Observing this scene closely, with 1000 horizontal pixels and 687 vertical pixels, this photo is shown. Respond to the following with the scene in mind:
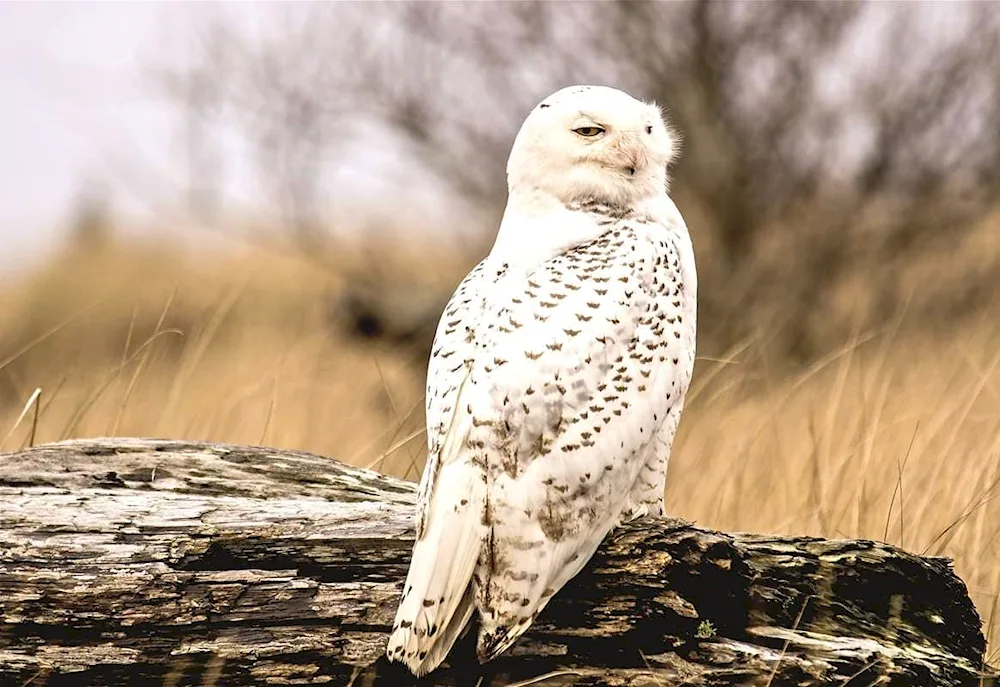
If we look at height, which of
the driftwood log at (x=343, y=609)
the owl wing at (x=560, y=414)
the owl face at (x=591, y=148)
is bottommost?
the driftwood log at (x=343, y=609)

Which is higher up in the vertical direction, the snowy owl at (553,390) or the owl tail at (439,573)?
the snowy owl at (553,390)

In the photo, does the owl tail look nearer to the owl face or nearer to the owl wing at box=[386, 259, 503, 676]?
the owl wing at box=[386, 259, 503, 676]

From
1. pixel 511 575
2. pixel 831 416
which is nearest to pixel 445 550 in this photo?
pixel 511 575

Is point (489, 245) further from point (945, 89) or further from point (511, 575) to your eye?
point (511, 575)

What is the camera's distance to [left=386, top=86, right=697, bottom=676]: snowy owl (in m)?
2.51

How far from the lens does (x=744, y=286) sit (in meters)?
7.70

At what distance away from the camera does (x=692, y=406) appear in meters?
6.63

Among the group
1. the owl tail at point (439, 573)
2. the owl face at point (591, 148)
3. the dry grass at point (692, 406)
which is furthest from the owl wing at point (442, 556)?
the dry grass at point (692, 406)

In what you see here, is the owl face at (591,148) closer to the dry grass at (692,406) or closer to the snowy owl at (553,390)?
the snowy owl at (553,390)

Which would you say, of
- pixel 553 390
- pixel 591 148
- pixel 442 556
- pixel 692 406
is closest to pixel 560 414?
pixel 553 390

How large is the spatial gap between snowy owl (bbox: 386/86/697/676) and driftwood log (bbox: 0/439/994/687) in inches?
5.1

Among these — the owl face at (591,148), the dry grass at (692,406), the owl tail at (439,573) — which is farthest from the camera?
the dry grass at (692,406)

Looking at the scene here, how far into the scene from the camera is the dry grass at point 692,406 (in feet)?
13.1

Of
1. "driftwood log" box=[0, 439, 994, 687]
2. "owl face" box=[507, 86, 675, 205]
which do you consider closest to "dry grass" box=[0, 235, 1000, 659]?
"driftwood log" box=[0, 439, 994, 687]
